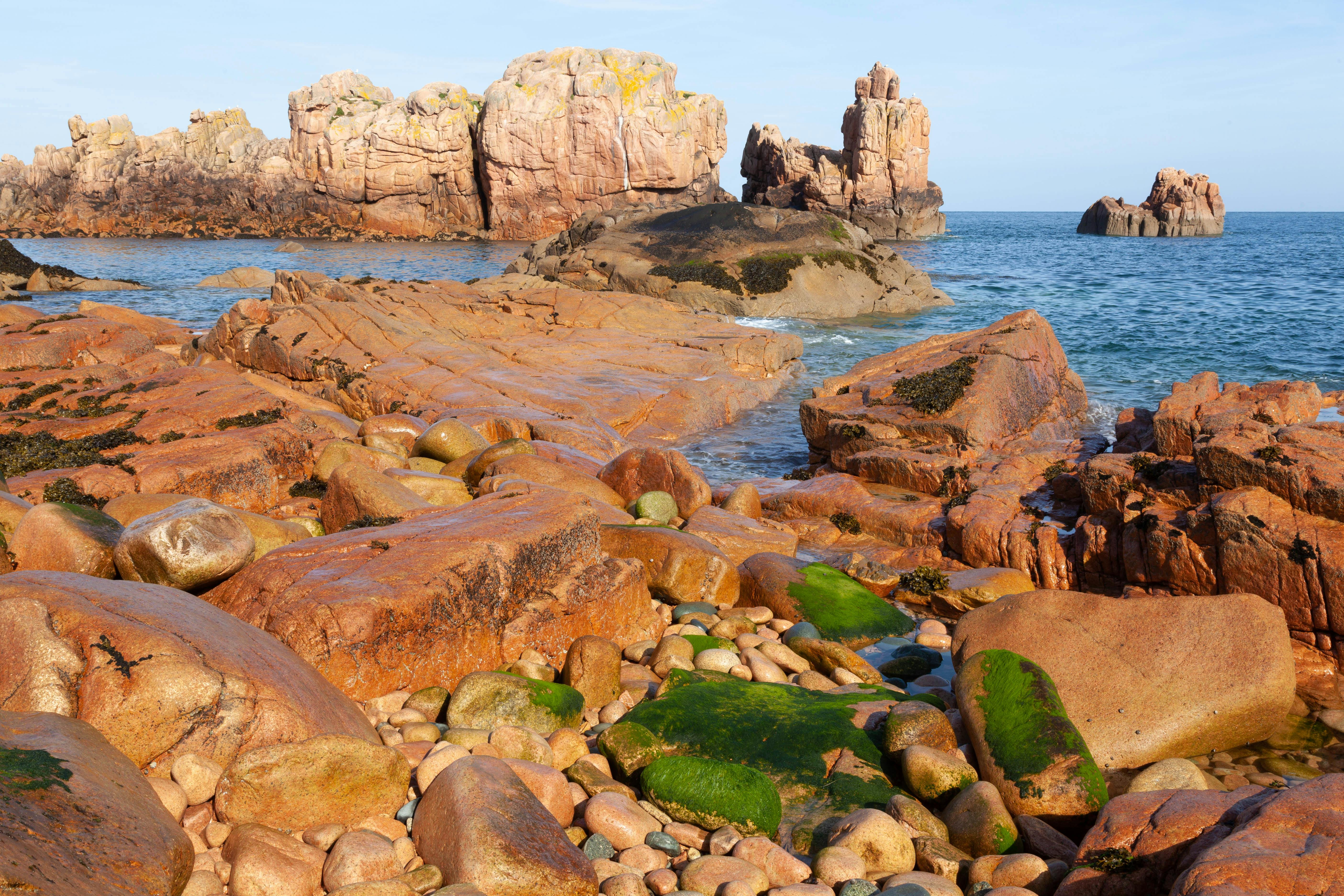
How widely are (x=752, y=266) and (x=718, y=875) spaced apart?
1325 inches

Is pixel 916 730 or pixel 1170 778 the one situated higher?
pixel 916 730

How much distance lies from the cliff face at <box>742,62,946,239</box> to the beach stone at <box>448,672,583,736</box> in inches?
3388

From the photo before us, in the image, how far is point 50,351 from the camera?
16.4 m

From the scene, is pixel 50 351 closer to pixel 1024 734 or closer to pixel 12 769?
pixel 12 769

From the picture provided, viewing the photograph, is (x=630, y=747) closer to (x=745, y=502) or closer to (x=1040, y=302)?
(x=745, y=502)

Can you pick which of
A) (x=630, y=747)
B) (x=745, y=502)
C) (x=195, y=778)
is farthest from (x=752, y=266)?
(x=195, y=778)

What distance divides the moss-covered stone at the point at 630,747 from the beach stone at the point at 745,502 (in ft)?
19.8

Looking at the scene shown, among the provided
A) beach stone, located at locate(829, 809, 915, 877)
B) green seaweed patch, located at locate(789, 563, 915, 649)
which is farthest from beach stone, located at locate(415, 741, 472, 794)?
green seaweed patch, located at locate(789, 563, 915, 649)

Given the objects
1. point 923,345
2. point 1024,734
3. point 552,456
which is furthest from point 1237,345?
point 1024,734

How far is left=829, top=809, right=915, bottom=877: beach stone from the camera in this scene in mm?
4824

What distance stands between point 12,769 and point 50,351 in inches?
650

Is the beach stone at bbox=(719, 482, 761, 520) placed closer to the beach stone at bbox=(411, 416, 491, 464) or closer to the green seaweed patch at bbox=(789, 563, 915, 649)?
the green seaweed patch at bbox=(789, 563, 915, 649)

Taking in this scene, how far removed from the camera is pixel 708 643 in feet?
25.8

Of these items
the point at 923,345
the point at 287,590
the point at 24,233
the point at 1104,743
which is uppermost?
the point at 24,233
